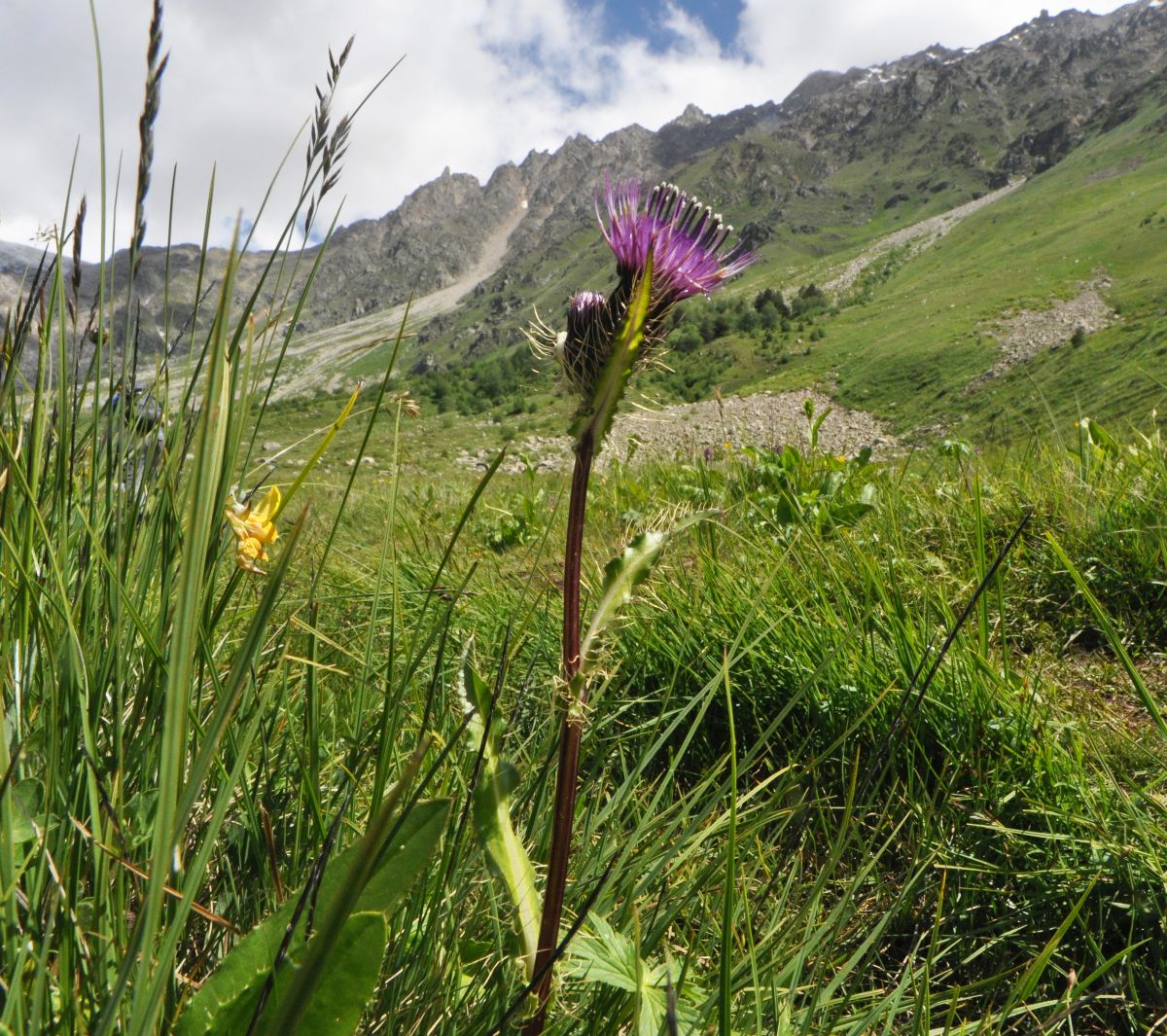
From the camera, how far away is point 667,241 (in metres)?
1.23

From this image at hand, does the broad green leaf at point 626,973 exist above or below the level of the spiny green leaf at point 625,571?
below

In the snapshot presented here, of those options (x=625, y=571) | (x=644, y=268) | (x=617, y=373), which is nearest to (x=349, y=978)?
(x=625, y=571)

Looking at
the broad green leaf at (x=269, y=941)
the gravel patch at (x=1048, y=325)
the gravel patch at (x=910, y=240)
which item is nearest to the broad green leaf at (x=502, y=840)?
the broad green leaf at (x=269, y=941)

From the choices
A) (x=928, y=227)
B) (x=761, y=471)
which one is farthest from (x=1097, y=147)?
(x=761, y=471)

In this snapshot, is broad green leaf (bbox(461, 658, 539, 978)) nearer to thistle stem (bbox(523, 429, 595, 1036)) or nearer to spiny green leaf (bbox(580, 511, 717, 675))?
thistle stem (bbox(523, 429, 595, 1036))

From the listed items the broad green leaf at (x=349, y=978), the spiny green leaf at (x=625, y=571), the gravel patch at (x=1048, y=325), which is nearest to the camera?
the broad green leaf at (x=349, y=978)

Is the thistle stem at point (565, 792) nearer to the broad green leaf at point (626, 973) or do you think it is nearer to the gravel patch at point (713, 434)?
the broad green leaf at point (626, 973)

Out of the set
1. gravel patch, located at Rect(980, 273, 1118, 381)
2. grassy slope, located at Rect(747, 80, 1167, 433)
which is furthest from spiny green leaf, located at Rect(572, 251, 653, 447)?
gravel patch, located at Rect(980, 273, 1118, 381)

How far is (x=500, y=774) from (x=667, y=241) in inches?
32.5

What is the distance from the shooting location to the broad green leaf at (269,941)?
799 millimetres

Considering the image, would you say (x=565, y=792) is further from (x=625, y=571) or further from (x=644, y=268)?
(x=644, y=268)

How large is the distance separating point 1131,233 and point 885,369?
103ft

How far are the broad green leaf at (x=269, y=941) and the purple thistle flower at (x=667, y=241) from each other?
0.77 meters

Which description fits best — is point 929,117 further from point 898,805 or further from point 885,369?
point 898,805
